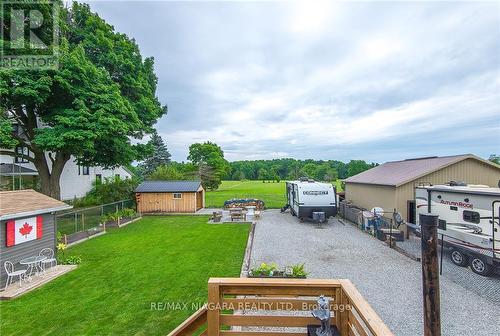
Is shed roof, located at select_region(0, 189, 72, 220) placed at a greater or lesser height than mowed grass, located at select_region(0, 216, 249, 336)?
greater

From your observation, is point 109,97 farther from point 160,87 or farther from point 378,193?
point 378,193

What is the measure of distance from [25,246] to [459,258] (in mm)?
15790

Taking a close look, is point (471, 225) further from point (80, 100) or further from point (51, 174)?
point (51, 174)

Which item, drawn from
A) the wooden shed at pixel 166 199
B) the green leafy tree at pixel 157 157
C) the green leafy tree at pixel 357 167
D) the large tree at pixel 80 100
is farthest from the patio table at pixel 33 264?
the green leafy tree at pixel 357 167

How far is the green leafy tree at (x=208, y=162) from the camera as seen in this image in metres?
50.4

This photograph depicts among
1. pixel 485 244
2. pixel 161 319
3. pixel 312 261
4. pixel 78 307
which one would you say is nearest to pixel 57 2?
pixel 78 307

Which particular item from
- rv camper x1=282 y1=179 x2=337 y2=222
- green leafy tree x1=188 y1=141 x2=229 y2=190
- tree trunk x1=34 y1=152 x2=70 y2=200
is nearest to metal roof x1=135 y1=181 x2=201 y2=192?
tree trunk x1=34 y1=152 x2=70 y2=200

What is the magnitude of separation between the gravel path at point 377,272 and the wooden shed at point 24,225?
8126 mm

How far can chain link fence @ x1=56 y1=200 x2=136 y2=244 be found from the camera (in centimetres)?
1389

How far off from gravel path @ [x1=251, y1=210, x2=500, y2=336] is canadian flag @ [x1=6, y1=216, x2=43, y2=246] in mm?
8158

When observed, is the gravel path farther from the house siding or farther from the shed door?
the house siding

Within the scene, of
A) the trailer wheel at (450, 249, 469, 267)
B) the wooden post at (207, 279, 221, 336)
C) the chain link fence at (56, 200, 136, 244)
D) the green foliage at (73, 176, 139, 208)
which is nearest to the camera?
the wooden post at (207, 279, 221, 336)

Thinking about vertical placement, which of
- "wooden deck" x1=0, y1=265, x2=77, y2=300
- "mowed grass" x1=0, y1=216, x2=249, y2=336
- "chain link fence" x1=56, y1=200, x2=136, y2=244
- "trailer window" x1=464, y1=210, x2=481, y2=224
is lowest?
"mowed grass" x1=0, y1=216, x2=249, y2=336

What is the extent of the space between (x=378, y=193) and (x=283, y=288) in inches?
605
